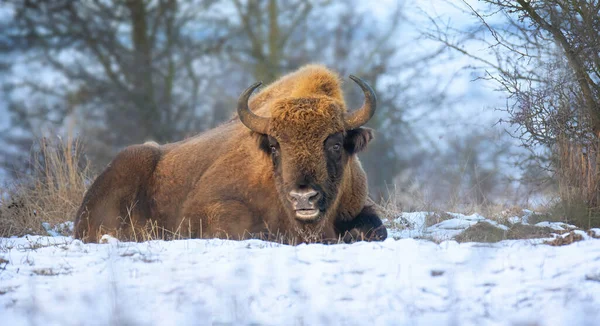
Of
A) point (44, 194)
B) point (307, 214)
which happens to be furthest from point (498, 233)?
point (44, 194)

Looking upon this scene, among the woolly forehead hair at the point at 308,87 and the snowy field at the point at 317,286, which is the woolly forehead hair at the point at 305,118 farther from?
the snowy field at the point at 317,286

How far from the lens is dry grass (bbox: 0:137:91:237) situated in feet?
32.9

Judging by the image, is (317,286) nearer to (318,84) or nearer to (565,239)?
(565,239)

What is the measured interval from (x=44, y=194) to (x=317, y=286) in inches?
294

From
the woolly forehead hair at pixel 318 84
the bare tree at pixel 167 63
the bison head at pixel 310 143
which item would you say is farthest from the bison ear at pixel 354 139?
the bare tree at pixel 167 63

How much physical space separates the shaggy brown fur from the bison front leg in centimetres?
1

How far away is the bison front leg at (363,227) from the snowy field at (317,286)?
192 cm

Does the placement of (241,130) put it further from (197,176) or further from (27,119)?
(27,119)

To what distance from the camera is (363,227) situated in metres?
8.34

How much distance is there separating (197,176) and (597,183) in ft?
15.7

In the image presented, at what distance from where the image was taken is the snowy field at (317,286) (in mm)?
4699


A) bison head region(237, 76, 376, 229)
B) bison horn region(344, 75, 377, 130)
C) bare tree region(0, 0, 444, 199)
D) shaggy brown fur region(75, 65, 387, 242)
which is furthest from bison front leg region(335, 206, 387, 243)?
bare tree region(0, 0, 444, 199)

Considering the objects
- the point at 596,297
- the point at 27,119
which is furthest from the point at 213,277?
the point at 27,119

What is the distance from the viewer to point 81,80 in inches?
979
